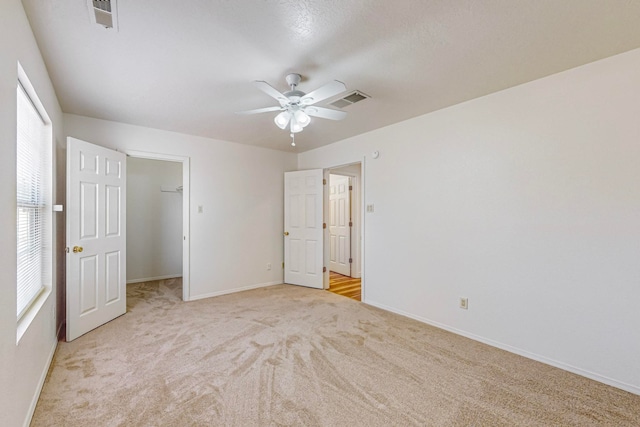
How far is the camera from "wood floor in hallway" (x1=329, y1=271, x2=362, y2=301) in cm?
445

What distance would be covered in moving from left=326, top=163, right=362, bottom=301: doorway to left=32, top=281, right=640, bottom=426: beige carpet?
2.48 meters

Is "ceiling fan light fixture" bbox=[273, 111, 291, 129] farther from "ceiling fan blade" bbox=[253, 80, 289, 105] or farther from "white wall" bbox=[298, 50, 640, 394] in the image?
"white wall" bbox=[298, 50, 640, 394]

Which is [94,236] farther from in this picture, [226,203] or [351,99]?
[351,99]

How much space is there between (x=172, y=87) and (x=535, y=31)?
285 cm

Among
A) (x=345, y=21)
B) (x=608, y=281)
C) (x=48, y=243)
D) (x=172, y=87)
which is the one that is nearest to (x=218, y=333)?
(x=48, y=243)

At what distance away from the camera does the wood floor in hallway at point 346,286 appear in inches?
175

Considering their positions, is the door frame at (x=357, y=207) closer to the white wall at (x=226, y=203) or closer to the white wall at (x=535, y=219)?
the white wall at (x=535, y=219)

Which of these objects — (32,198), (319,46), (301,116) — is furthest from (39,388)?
(319,46)

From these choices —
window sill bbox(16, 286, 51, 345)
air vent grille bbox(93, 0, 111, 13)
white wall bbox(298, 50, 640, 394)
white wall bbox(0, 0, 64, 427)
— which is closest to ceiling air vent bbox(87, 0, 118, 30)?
air vent grille bbox(93, 0, 111, 13)

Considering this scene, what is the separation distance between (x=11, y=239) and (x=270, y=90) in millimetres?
1750

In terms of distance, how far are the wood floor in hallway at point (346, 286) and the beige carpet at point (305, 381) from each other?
1.21m

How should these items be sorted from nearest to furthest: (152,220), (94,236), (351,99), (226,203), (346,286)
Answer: (351,99), (94,236), (226,203), (346,286), (152,220)

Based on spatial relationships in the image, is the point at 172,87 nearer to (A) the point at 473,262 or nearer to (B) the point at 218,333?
(B) the point at 218,333

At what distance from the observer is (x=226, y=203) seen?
14.7 ft
